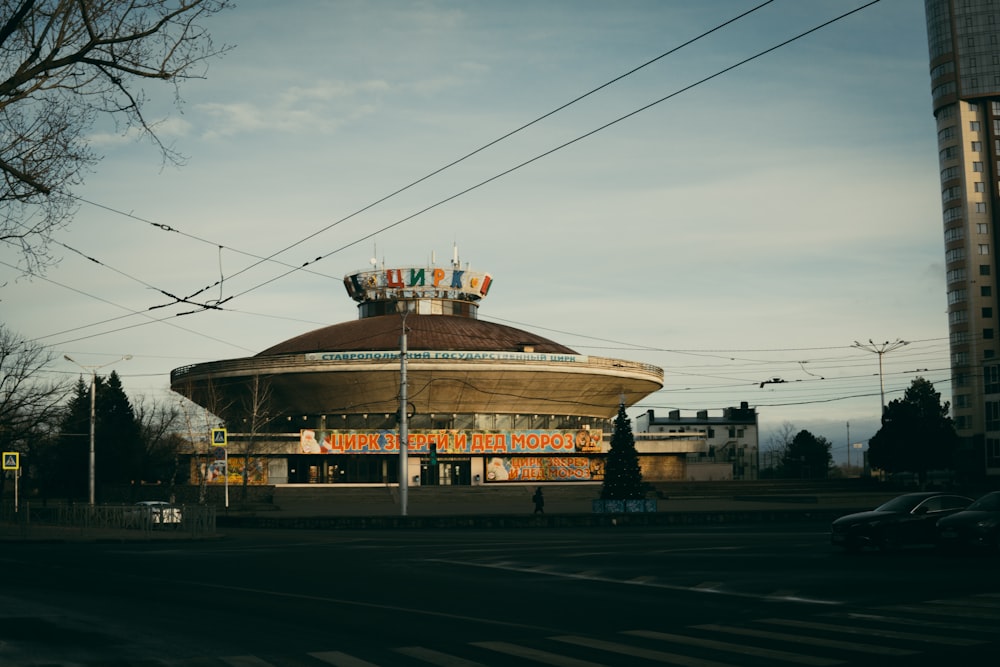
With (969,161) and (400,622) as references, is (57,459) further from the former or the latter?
(969,161)

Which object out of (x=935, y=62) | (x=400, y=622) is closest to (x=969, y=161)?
(x=935, y=62)

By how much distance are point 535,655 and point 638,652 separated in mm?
1057

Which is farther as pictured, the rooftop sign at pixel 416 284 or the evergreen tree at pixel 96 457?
the rooftop sign at pixel 416 284

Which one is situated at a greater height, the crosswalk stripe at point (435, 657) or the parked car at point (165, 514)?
the crosswalk stripe at point (435, 657)

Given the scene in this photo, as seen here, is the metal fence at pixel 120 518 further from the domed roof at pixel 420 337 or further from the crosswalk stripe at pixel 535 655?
the domed roof at pixel 420 337

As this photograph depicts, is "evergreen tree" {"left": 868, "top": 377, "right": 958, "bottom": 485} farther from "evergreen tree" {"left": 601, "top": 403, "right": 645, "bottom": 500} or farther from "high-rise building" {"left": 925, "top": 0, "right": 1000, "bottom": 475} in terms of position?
"evergreen tree" {"left": 601, "top": 403, "right": 645, "bottom": 500}

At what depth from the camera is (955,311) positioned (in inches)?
4355

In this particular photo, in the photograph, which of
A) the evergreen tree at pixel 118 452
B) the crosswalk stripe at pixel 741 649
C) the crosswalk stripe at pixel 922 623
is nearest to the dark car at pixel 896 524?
the crosswalk stripe at pixel 922 623

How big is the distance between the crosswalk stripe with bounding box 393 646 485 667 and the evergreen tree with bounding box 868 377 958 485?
81.8m

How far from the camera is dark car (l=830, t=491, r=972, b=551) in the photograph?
2352cm

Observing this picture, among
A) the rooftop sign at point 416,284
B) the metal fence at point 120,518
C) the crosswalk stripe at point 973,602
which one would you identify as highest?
the rooftop sign at point 416,284

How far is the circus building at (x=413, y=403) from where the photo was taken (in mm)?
73312

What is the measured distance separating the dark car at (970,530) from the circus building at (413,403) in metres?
50.7

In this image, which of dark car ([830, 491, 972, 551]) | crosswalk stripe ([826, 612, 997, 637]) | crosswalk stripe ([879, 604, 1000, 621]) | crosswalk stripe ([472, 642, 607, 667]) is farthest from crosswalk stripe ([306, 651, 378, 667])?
dark car ([830, 491, 972, 551])
